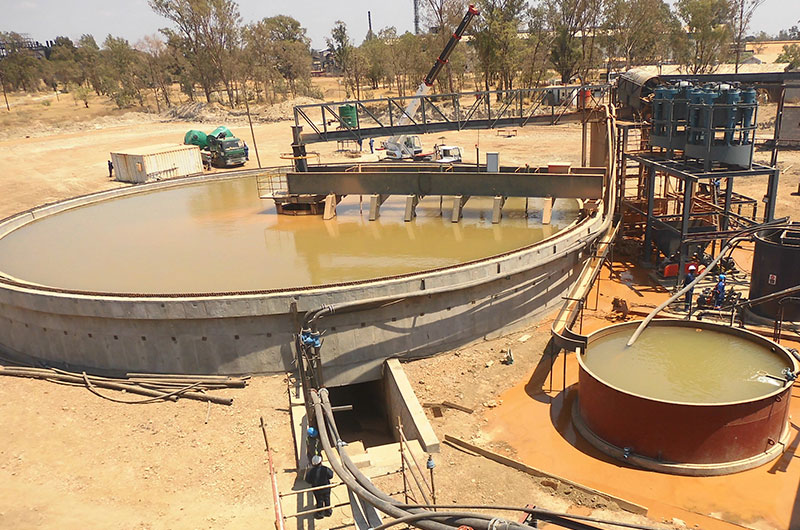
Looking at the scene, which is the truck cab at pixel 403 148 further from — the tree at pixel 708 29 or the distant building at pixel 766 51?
the distant building at pixel 766 51

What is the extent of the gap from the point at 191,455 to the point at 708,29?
211 feet

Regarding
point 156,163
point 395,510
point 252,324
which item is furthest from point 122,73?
point 395,510

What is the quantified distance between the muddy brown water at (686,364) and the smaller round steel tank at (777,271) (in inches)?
145

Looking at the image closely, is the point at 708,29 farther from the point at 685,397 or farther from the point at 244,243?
the point at 685,397

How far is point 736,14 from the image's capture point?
61.3 metres

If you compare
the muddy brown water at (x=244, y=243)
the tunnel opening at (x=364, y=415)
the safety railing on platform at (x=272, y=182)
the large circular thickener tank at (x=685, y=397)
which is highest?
the safety railing on platform at (x=272, y=182)

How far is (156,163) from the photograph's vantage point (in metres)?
35.9

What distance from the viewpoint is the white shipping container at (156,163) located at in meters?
35.7

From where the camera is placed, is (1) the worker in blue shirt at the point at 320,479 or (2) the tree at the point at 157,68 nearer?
(1) the worker in blue shirt at the point at 320,479

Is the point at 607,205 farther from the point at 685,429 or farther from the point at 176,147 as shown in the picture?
the point at 176,147

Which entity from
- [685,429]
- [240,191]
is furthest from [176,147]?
[685,429]

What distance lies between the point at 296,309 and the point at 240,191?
16506mm

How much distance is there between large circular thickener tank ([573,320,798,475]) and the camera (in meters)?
10.4

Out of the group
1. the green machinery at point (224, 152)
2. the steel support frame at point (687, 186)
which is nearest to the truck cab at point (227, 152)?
the green machinery at point (224, 152)
